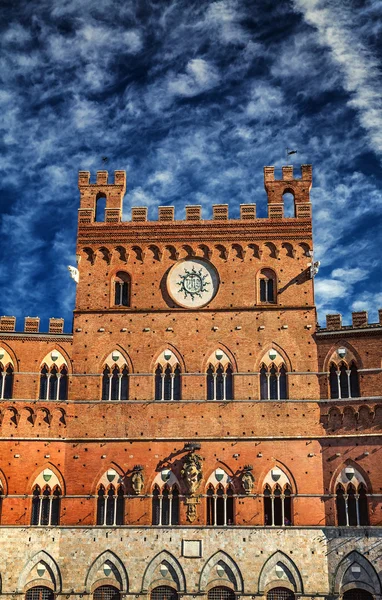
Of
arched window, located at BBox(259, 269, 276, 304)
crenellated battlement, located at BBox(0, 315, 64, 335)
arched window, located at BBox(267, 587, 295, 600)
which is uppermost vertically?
arched window, located at BBox(259, 269, 276, 304)

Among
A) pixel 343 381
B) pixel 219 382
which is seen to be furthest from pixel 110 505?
pixel 343 381

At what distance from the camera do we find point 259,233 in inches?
1426

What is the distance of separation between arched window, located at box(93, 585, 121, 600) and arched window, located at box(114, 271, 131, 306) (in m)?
12.9

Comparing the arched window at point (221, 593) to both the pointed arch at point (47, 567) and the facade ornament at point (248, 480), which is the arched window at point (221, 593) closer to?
the facade ornament at point (248, 480)

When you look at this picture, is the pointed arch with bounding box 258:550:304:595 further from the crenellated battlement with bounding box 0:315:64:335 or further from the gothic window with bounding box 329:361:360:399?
the crenellated battlement with bounding box 0:315:64:335

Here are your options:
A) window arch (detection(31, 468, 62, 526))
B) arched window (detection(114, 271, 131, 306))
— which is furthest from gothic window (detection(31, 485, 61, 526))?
arched window (detection(114, 271, 131, 306))

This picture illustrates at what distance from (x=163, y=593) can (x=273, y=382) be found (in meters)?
10.4

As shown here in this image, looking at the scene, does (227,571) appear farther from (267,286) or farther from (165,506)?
(267,286)

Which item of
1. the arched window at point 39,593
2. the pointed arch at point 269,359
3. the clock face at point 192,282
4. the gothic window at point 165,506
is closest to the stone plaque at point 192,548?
the gothic window at point 165,506

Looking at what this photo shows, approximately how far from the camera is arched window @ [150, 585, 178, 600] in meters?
31.5

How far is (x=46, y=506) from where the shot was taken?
32688 millimetres

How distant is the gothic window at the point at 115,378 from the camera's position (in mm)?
34375

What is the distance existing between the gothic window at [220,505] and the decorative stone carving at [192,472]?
2.27 feet

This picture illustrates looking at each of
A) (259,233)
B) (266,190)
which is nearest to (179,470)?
(259,233)
